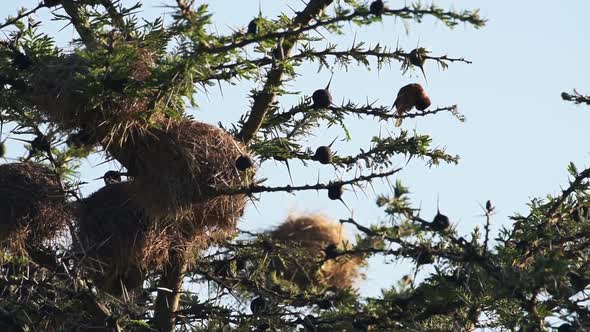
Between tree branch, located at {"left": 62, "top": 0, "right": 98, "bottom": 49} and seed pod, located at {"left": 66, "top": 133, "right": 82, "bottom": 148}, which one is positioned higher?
tree branch, located at {"left": 62, "top": 0, "right": 98, "bottom": 49}

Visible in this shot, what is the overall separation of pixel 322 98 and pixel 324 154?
33cm

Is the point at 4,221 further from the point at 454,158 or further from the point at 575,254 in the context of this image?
the point at 575,254

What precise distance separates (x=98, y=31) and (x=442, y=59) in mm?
1911

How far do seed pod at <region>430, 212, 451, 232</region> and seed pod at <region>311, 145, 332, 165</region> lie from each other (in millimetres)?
1779

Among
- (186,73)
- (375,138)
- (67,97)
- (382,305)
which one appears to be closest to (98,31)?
(67,97)

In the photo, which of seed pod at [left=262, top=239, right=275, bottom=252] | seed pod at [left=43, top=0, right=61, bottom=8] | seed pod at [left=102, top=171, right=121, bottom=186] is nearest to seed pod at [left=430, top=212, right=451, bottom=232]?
seed pod at [left=262, top=239, right=275, bottom=252]

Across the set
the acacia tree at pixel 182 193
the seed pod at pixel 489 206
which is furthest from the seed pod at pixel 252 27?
the seed pod at pixel 489 206

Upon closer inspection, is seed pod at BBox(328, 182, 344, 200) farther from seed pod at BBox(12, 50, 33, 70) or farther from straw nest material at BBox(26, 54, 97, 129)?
seed pod at BBox(12, 50, 33, 70)

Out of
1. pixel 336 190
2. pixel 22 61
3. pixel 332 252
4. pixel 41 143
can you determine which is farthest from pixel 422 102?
pixel 22 61

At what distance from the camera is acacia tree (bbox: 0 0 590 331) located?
227 inches

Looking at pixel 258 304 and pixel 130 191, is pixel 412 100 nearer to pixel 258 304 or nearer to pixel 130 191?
pixel 258 304

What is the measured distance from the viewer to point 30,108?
6840mm

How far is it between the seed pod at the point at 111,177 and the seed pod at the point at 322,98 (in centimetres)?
124

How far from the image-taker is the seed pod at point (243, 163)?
648cm
